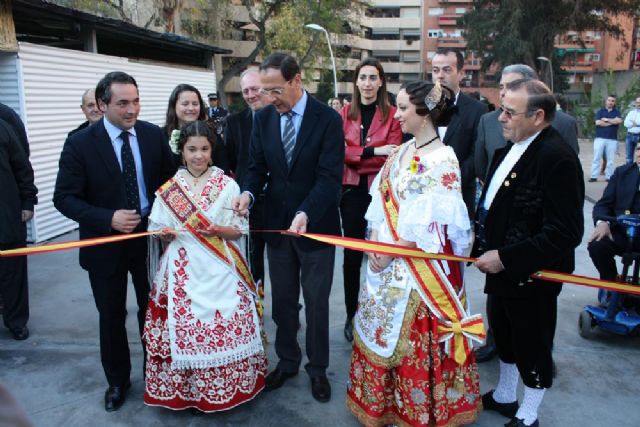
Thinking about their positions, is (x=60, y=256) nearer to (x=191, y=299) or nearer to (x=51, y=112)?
(x=51, y=112)

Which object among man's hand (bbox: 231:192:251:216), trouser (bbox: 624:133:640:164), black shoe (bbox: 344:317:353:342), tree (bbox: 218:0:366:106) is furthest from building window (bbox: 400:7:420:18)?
man's hand (bbox: 231:192:251:216)

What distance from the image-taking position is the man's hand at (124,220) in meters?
2.93

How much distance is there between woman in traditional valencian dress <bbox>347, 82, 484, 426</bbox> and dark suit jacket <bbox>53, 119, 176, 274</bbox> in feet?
4.91

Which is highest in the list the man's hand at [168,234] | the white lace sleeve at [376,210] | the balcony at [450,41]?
the balcony at [450,41]

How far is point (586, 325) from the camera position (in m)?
4.12

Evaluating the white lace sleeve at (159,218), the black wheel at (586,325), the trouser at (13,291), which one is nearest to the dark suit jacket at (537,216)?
the black wheel at (586,325)

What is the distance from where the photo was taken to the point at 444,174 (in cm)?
259

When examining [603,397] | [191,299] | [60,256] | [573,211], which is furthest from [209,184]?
[60,256]

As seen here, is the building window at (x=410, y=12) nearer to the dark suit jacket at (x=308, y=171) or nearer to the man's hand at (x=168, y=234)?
the dark suit jacket at (x=308, y=171)

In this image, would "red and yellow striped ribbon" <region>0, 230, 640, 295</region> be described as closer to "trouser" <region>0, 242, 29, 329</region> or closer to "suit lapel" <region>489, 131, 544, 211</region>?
"suit lapel" <region>489, 131, 544, 211</region>

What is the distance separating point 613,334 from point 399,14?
61.4 metres

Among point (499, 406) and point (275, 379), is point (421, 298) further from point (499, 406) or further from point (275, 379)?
point (275, 379)

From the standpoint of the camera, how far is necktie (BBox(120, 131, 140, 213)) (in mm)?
3127

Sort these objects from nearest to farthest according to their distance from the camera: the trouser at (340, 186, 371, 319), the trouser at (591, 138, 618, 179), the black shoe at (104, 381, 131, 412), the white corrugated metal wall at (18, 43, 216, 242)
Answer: the black shoe at (104, 381, 131, 412) → the trouser at (340, 186, 371, 319) → the white corrugated metal wall at (18, 43, 216, 242) → the trouser at (591, 138, 618, 179)
